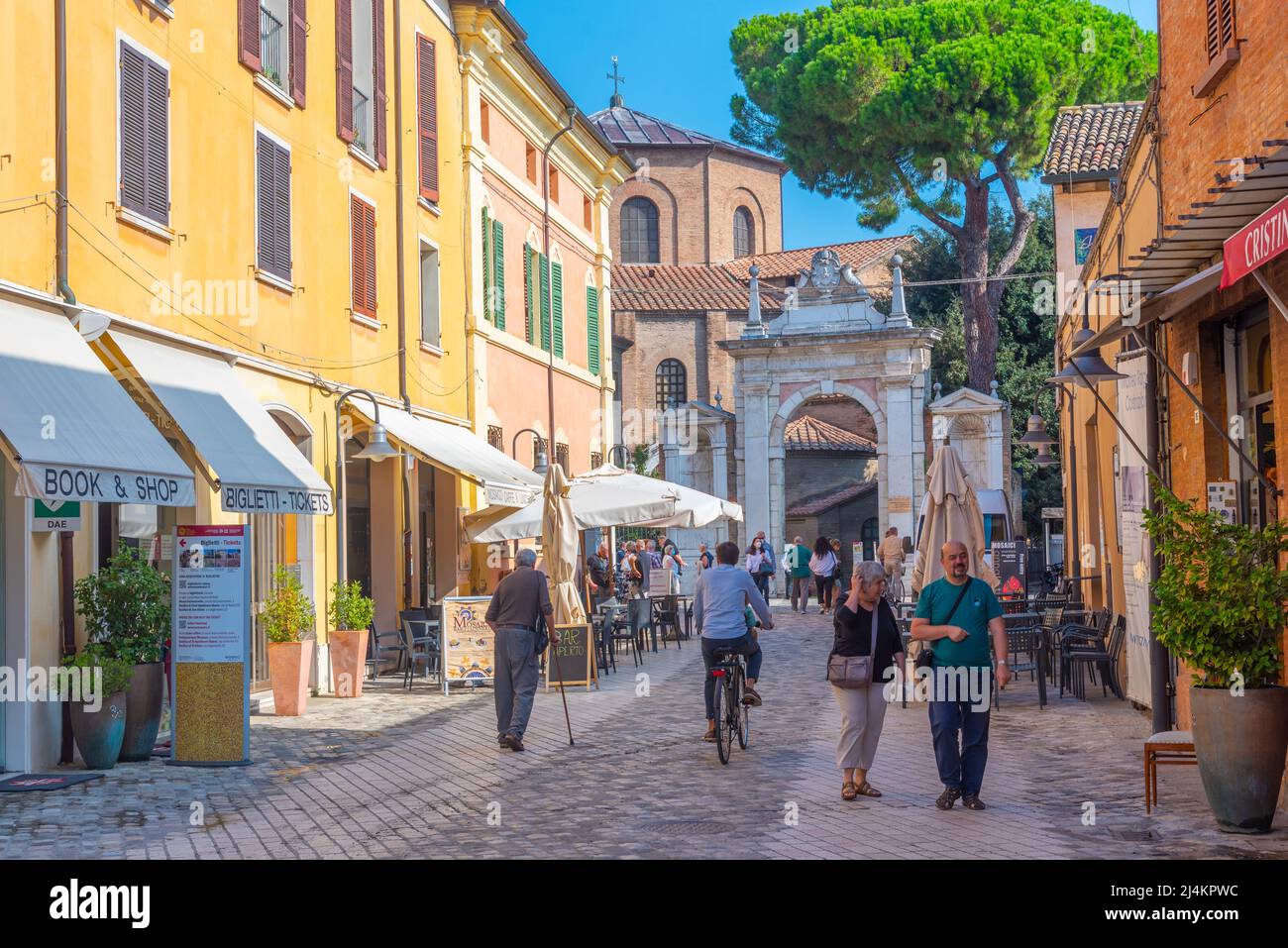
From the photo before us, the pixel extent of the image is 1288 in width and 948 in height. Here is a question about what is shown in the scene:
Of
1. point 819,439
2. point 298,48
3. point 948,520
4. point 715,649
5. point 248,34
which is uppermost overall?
point 298,48

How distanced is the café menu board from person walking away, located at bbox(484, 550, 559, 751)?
2.15m

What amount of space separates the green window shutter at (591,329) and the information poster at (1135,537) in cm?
1815

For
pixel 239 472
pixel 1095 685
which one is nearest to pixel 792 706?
pixel 1095 685

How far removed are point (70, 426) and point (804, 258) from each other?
46702mm

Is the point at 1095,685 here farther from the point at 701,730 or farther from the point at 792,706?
the point at 701,730

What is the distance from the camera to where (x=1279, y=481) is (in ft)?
30.5

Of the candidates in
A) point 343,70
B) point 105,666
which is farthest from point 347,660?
point 343,70

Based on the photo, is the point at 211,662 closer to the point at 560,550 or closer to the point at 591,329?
the point at 560,550

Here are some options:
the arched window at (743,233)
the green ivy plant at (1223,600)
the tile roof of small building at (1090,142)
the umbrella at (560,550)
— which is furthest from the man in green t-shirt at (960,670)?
the arched window at (743,233)

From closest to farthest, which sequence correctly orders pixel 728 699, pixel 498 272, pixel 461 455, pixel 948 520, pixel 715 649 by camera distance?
pixel 728 699 → pixel 715 649 → pixel 948 520 → pixel 461 455 → pixel 498 272

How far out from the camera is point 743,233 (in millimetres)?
59781

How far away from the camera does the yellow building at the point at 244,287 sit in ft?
37.7

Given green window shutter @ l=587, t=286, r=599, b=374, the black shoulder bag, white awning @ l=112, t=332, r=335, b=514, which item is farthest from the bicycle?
green window shutter @ l=587, t=286, r=599, b=374
